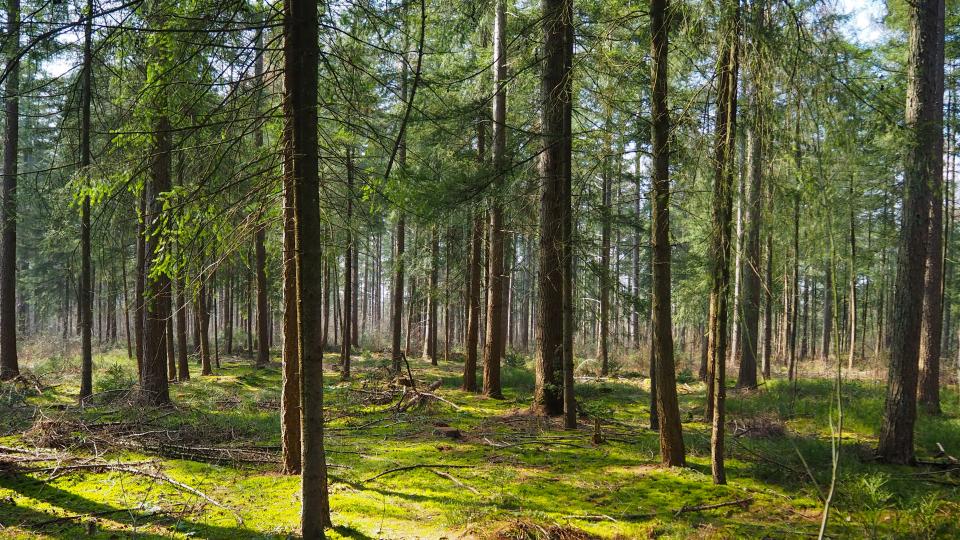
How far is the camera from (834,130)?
11.1 feet

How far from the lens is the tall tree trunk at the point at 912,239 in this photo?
7.24 metres

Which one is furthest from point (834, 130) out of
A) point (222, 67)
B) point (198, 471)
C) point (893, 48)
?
point (893, 48)

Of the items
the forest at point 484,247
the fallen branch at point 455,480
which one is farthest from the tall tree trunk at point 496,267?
the fallen branch at point 455,480

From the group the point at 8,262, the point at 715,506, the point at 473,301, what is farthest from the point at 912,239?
the point at 8,262

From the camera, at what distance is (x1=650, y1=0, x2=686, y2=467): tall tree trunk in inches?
244

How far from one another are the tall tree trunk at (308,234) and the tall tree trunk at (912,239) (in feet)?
24.8

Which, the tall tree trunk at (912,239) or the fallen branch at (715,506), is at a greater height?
the tall tree trunk at (912,239)

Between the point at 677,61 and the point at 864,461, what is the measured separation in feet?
21.6

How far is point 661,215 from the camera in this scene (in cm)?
625

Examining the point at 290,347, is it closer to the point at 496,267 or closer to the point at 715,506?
the point at 715,506

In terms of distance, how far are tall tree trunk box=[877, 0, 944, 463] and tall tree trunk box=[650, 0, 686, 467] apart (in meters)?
3.56

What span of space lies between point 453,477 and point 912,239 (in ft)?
23.7

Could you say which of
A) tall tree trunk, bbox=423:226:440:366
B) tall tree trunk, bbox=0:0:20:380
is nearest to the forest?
tall tree trunk, bbox=0:0:20:380

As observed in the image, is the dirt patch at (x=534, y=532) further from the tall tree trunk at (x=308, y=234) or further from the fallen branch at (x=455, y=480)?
the tall tree trunk at (x=308, y=234)
